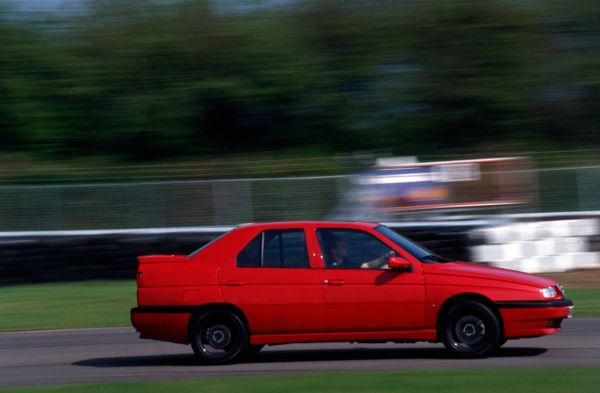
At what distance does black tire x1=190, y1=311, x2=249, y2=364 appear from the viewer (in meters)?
9.83

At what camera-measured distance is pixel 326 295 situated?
9641 mm

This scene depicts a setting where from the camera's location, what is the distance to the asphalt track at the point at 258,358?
9391 mm

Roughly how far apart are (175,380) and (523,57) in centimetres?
2671

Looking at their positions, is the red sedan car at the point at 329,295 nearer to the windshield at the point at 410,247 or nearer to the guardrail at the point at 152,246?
the windshield at the point at 410,247

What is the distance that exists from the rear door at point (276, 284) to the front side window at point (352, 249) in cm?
18

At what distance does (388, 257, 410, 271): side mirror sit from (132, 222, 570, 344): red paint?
0.02 m

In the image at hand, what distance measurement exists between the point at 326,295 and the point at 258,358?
1282 mm

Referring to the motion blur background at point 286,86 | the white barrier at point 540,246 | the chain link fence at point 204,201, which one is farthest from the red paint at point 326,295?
the motion blur background at point 286,86

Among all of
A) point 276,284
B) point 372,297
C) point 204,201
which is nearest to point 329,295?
point 372,297

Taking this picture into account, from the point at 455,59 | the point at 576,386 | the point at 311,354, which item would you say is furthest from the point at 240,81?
the point at 576,386

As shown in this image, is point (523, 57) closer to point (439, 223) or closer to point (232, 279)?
point (439, 223)

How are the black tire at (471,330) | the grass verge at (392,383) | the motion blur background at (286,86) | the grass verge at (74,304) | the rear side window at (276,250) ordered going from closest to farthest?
the grass verge at (392,383)
the black tire at (471,330)
the rear side window at (276,250)
the grass verge at (74,304)
the motion blur background at (286,86)

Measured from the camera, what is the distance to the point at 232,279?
9.84m

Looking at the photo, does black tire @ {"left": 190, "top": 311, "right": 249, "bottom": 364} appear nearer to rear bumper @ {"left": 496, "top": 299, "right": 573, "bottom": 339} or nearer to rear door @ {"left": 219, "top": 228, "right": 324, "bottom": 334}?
rear door @ {"left": 219, "top": 228, "right": 324, "bottom": 334}
